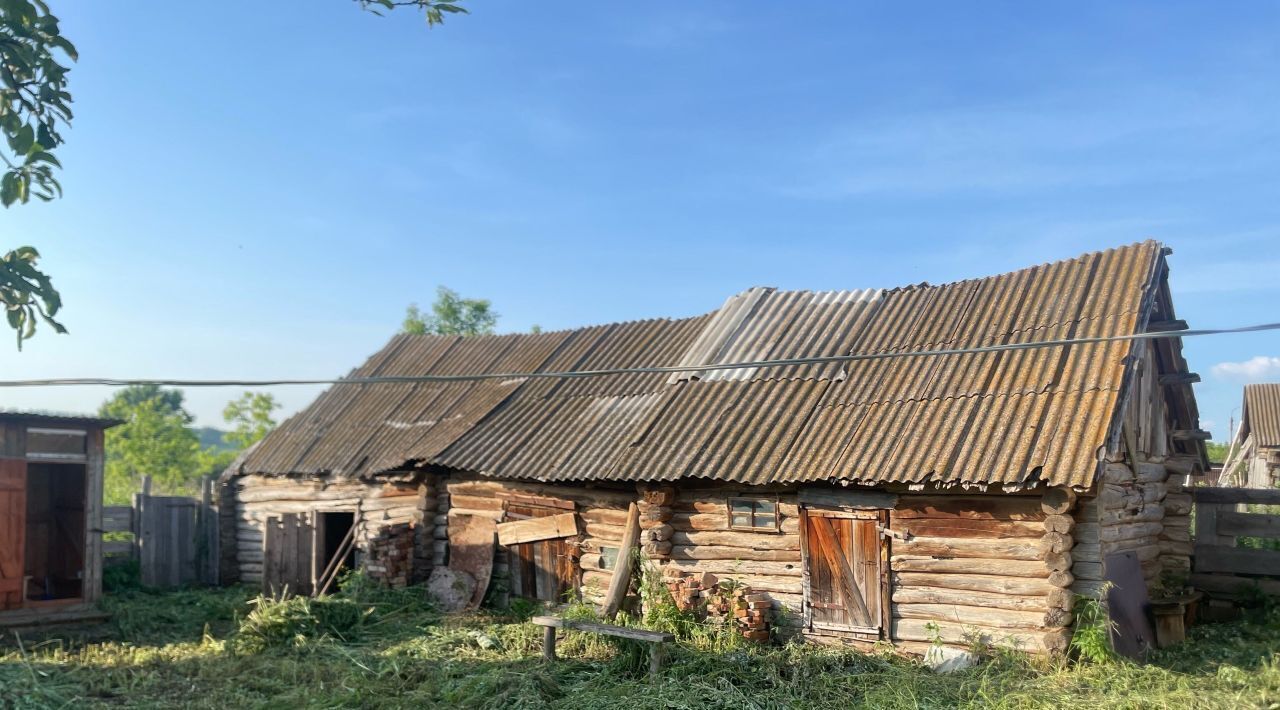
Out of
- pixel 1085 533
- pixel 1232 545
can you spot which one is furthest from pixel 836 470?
pixel 1232 545

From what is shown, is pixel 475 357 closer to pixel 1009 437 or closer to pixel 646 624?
pixel 646 624

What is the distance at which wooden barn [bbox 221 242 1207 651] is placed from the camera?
11367 mm

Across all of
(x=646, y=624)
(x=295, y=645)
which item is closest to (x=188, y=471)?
(x=295, y=645)

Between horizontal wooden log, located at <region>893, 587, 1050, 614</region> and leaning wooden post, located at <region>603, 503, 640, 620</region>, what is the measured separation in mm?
3936

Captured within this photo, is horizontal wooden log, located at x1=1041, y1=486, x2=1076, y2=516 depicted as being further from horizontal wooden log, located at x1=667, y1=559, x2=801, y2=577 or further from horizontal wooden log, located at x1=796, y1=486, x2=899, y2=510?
horizontal wooden log, located at x1=667, y1=559, x2=801, y2=577

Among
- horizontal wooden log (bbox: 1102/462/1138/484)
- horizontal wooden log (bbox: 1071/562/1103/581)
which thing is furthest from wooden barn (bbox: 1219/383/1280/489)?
horizontal wooden log (bbox: 1071/562/1103/581)

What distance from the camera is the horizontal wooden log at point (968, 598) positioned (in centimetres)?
A: 1109

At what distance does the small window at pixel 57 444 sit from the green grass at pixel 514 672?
8.87 ft

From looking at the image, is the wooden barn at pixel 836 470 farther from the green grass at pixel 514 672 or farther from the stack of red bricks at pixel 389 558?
the green grass at pixel 514 672

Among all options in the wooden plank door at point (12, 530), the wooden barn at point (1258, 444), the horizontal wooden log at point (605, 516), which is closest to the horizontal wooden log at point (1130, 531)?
the horizontal wooden log at point (605, 516)

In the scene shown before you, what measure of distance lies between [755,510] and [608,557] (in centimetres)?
287

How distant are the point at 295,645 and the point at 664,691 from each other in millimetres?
5962

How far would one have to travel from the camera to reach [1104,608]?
1079 centimetres

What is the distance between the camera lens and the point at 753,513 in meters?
13.4
